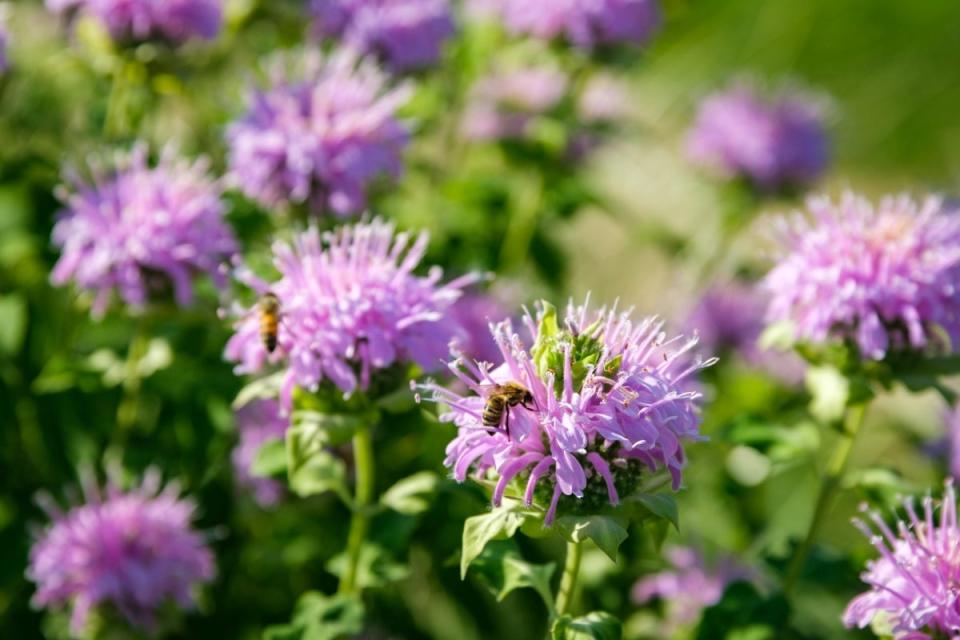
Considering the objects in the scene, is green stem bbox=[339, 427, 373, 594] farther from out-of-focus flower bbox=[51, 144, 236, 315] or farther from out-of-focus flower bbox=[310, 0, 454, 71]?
out-of-focus flower bbox=[310, 0, 454, 71]

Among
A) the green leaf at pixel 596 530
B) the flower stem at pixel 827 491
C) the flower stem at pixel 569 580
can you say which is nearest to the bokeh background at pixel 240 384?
the flower stem at pixel 827 491

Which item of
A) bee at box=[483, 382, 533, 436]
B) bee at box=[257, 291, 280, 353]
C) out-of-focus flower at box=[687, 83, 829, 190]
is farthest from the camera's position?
out-of-focus flower at box=[687, 83, 829, 190]

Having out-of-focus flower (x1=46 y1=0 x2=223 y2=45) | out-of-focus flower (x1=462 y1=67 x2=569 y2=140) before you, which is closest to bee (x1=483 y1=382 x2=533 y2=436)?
out-of-focus flower (x1=46 y1=0 x2=223 y2=45)

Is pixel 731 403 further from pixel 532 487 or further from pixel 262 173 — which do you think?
pixel 532 487

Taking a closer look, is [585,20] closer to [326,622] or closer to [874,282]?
[874,282]

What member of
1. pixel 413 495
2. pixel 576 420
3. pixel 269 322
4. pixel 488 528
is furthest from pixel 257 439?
pixel 576 420
